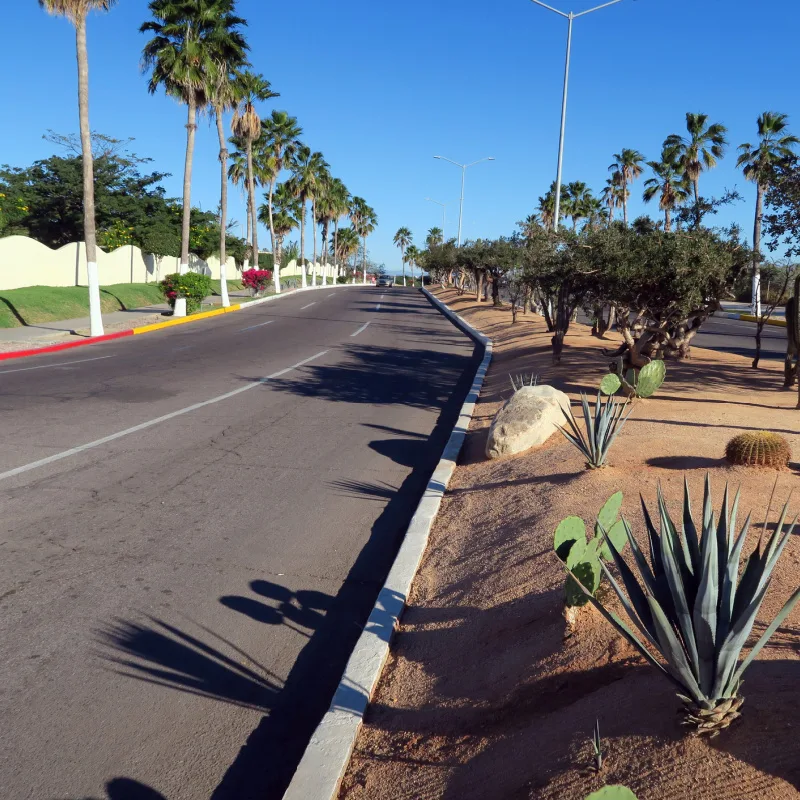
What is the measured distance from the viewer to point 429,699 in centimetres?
404

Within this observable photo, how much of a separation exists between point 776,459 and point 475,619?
11.4 feet

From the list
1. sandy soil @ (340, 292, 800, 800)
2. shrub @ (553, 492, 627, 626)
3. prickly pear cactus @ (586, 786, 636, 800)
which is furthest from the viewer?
shrub @ (553, 492, 627, 626)

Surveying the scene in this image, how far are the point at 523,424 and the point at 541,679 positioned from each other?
5301 millimetres

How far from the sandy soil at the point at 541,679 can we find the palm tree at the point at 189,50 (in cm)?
2767

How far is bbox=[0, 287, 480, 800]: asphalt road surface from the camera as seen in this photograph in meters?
3.72

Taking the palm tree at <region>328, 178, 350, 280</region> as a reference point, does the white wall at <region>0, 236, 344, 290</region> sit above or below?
below

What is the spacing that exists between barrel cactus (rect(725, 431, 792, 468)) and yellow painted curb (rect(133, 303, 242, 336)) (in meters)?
22.2

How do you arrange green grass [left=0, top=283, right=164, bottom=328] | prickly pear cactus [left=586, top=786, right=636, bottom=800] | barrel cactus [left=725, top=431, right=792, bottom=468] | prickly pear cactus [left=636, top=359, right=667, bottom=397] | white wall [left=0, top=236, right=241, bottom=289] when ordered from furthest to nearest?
white wall [left=0, top=236, right=241, bottom=289]
green grass [left=0, top=283, right=164, bottom=328]
prickly pear cactus [left=636, top=359, right=667, bottom=397]
barrel cactus [left=725, top=431, right=792, bottom=468]
prickly pear cactus [left=586, top=786, right=636, bottom=800]

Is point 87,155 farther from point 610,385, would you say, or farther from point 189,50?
point 610,385

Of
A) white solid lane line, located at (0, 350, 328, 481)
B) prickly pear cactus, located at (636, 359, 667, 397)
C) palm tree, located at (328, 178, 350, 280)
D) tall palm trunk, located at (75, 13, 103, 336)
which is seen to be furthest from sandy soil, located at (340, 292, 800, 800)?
palm tree, located at (328, 178, 350, 280)

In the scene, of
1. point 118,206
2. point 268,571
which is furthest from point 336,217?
point 268,571

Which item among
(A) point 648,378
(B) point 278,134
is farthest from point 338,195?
(A) point 648,378

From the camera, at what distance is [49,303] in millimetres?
27391

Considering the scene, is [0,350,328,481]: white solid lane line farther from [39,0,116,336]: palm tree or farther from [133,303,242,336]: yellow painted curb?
[133,303,242,336]: yellow painted curb
